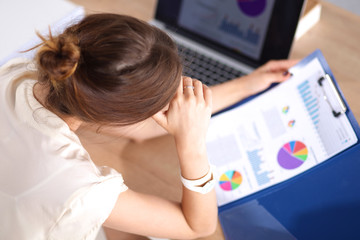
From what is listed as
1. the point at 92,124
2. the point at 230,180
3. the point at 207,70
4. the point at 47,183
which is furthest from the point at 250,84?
the point at 47,183

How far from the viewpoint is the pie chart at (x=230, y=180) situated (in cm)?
88

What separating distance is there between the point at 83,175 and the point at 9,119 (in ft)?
0.63

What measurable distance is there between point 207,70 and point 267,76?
178mm

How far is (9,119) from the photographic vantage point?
77 centimetres

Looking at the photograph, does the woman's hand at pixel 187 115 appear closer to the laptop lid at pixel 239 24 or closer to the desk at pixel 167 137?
the desk at pixel 167 137

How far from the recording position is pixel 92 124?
755 millimetres

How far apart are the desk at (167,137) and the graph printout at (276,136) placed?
0.11m

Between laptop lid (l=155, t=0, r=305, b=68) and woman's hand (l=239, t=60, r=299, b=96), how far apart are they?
0.05 m

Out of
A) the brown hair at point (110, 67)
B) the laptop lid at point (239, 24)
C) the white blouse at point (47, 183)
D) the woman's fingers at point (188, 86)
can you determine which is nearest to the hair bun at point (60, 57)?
the brown hair at point (110, 67)

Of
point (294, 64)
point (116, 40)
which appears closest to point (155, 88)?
point (116, 40)

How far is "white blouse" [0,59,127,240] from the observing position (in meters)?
0.70

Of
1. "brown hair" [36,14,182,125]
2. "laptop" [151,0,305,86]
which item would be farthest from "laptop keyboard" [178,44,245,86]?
"brown hair" [36,14,182,125]

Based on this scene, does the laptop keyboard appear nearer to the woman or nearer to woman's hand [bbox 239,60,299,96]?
woman's hand [bbox 239,60,299,96]

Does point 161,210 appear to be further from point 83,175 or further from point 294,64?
point 294,64
